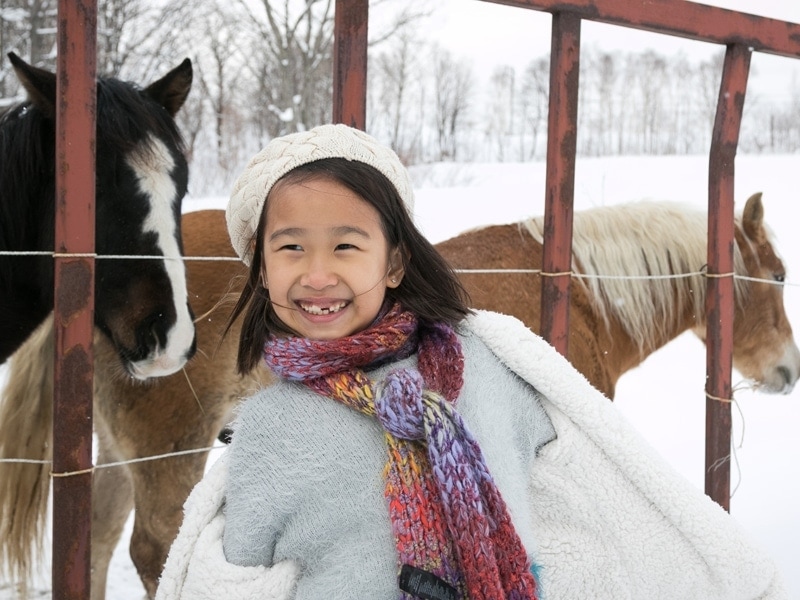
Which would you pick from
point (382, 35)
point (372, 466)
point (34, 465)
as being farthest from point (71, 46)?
point (382, 35)

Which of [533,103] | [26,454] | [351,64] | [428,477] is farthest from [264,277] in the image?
[533,103]

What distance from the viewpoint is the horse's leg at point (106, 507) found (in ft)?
9.46

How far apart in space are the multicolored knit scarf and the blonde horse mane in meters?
2.01

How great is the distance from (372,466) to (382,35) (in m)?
11.3

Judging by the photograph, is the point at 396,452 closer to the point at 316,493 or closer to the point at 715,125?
the point at 316,493

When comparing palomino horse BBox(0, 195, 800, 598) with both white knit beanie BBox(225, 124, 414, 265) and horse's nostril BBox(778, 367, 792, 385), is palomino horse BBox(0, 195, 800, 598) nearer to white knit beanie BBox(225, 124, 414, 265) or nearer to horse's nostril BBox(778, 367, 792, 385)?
horse's nostril BBox(778, 367, 792, 385)

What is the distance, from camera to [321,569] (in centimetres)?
104

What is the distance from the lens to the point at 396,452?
1052 mm

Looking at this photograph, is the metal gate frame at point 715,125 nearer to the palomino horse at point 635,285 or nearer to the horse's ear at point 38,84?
the palomino horse at point 635,285

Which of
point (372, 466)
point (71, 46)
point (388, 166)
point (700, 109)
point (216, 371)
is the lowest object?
point (216, 371)

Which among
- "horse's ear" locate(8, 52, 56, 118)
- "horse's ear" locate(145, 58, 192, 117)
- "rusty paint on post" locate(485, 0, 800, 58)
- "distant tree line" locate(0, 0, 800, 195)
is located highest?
"distant tree line" locate(0, 0, 800, 195)

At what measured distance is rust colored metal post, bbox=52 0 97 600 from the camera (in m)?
1.66

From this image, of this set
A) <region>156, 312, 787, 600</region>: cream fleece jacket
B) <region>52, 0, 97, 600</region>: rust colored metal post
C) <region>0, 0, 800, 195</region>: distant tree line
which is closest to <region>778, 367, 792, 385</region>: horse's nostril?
<region>156, 312, 787, 600</region>: cream fleece jacket

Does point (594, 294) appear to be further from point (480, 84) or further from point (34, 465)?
point (480, 84)
